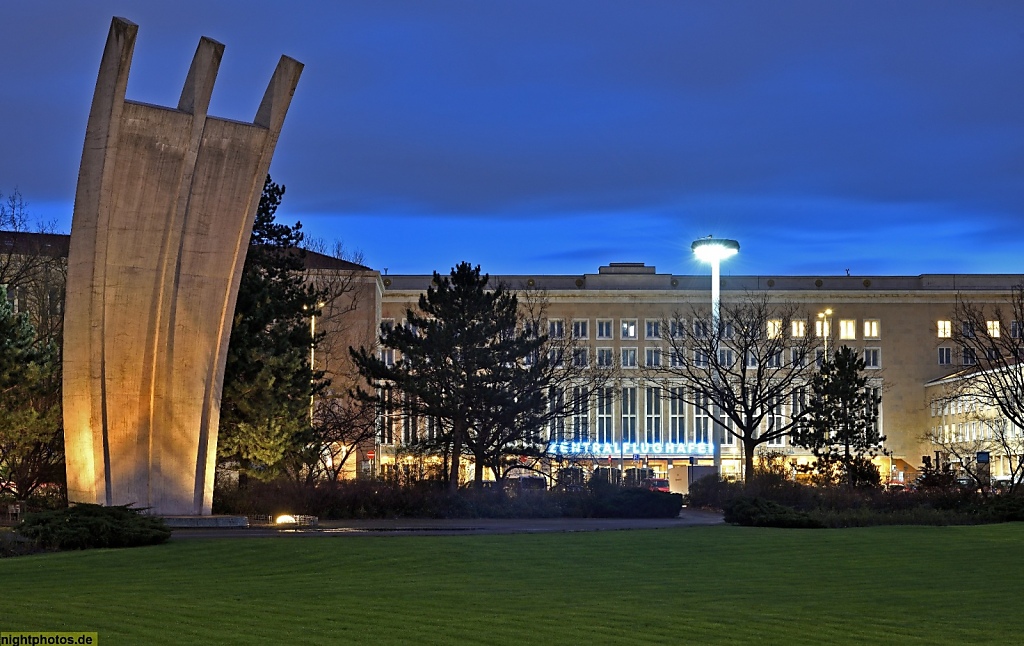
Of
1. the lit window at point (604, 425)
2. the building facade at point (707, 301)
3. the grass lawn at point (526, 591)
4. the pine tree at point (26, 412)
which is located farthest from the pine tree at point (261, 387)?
the lit window at point (604, 425)

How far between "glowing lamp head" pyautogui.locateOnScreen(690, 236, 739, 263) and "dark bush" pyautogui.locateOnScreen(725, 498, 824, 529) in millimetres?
23538

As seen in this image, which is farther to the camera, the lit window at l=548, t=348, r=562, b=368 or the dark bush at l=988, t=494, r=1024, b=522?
the lit window at l=548, t=348, r=562, b=368

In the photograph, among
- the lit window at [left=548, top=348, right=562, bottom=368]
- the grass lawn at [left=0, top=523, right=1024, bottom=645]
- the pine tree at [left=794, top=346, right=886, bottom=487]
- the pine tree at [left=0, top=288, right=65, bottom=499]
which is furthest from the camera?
the lit window at [left=548, top=348, right=562, bottom=368]

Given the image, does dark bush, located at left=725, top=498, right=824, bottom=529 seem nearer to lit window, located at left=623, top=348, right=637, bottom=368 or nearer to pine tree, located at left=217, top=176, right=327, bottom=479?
pine tree, located at left=217, top=176, right=327, bottom=479

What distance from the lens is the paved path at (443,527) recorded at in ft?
95.4

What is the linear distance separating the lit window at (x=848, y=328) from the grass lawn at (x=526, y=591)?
86.7m

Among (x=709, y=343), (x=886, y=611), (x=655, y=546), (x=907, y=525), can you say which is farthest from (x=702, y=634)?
(x=709, y=343)

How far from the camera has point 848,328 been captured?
370ft

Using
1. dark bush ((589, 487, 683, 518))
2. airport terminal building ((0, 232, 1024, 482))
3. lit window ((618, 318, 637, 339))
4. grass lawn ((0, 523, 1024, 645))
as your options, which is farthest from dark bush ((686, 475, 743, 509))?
lit window ((618, 318, 637, 339))

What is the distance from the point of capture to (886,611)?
52.7 ft

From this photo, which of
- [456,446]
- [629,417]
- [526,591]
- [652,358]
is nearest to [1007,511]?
[456,446]

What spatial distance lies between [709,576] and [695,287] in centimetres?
9400

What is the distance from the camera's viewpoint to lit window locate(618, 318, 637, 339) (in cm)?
11269

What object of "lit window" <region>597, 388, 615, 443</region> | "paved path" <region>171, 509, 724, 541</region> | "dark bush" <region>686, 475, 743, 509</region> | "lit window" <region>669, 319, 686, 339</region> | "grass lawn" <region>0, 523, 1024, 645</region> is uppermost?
"lit window" <region>669, 319, 686, 339</region>
